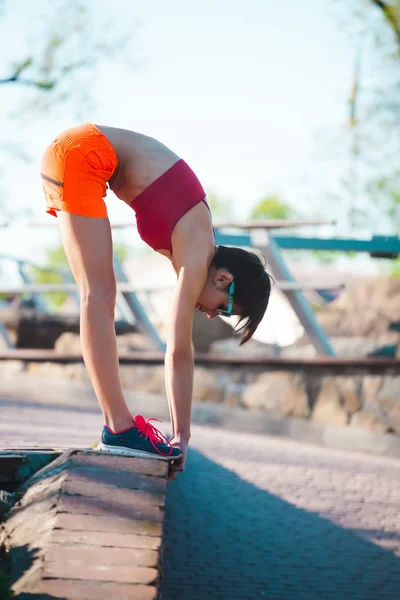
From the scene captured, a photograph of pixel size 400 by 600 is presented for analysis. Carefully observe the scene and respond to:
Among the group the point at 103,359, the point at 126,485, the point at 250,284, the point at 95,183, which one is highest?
the point at 95,183

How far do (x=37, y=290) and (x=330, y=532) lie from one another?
6877 mm

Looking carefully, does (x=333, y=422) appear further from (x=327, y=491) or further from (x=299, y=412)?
(x=327, y=491)

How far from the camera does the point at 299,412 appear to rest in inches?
347

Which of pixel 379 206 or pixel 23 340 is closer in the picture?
pixel 23 340

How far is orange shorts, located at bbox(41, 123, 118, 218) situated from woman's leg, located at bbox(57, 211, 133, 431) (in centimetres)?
7

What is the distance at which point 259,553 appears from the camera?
A: 435 centimetres

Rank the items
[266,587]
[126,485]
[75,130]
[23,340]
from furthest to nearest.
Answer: [23,340]
[266,587]
[75,130]
[126,485]

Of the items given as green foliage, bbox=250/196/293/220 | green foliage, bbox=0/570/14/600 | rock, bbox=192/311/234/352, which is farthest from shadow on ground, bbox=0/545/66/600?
green foliage, bbox=250/196/293/220

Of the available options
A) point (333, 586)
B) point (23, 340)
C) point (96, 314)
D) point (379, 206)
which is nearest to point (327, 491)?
point (333, 586)

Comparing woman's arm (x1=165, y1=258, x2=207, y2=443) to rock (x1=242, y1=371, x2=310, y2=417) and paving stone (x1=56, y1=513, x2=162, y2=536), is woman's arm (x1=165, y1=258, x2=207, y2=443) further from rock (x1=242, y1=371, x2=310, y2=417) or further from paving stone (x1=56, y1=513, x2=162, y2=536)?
rock (x1=242, y1=371, x2=310, y2=417)

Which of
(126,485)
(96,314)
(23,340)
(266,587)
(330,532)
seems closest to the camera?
(126,485)

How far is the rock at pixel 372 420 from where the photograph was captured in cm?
824

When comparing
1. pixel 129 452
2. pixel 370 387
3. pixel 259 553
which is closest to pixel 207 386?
pixel 370 387

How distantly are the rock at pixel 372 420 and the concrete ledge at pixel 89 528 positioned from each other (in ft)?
17.8
